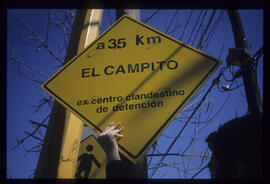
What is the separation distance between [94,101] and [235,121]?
103 centimetres

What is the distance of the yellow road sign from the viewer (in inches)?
87.2

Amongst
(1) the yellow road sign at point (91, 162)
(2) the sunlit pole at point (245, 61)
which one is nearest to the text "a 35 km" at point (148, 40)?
(1) the yellow road sign at point (91, 162)

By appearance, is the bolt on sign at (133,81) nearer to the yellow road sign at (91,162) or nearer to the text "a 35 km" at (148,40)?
the text "a 35 km" at (148,40)

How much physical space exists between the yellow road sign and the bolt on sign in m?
0.94

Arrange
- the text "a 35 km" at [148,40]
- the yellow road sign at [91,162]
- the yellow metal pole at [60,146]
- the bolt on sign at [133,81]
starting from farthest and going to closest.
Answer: the yellow road sign at [91,162] → the text "a 35 km" at [148,40] → the yellow metal pole at [60,146] → the bolt on sign at [133,81]

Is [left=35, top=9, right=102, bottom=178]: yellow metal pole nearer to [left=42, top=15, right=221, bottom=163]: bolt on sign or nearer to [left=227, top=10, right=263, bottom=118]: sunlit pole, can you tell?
[left=42, top=15, right=221, bottom=163]: bolt on sign

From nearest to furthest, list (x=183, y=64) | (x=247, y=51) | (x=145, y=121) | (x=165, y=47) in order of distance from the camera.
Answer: (x=145, y=121)
(x=183, y=64)
(x=165, y=47)
(x=247, y=51)

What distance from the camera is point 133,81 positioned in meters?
1.54

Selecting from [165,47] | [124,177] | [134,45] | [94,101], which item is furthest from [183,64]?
[124,177]

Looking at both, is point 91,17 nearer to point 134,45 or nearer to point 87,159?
point 134,45

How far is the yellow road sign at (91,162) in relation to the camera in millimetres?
2215

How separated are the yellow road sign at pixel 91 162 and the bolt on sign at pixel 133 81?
3.09 ft

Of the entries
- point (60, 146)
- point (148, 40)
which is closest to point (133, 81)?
point (148, 40)

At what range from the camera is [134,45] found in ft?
5.69
